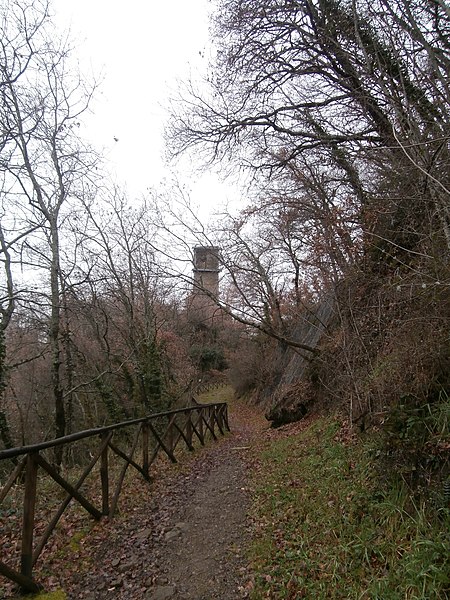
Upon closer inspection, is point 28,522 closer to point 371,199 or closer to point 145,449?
point 145,449

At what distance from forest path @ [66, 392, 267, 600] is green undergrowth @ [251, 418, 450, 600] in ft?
0.87

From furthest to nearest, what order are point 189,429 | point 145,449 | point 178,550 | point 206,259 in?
point 206,259
point 189,429
point 145,449
point 178,550

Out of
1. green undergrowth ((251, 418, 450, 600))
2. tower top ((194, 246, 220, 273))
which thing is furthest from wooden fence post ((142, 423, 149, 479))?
tower top ((194, 246, 220, 273))

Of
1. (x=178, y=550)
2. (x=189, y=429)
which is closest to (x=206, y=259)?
(x=189, y=429)

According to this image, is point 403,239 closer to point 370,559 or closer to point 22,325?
point 370,559

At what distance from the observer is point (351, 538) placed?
3137mm

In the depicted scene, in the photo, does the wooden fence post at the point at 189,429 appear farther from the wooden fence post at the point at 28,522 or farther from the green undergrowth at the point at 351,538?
the wooden fence post at the point at 28,522

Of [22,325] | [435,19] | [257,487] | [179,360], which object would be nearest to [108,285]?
[22,325]

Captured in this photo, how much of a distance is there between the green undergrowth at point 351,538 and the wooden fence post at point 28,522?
1902mm

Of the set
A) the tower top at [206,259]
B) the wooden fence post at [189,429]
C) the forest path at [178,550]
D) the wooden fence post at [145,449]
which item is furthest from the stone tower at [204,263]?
the forest path at [178,550]

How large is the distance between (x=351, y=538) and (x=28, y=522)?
112 inches

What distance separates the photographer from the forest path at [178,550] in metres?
3.01

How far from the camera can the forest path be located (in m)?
3.01

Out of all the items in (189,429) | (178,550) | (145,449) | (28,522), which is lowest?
(178,550)
